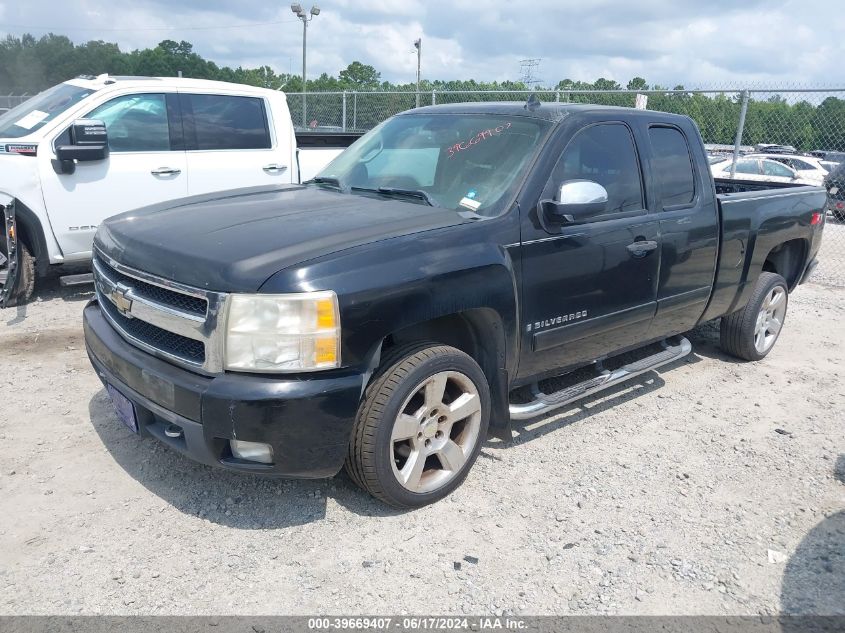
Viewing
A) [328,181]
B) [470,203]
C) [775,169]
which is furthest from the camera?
A: [775,169]

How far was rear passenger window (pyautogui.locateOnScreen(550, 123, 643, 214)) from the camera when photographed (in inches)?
154

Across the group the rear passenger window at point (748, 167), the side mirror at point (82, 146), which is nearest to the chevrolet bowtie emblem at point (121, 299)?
the side mirror at point (82, 146)

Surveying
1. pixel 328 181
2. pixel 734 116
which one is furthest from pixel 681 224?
pixel 734 116

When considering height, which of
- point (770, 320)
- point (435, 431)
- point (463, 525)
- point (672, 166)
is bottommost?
point (463, 525)

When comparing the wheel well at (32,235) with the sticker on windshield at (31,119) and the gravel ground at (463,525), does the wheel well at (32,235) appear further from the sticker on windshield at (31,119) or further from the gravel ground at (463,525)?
the gravel ground at (463,525)

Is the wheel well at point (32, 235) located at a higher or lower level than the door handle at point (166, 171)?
lower

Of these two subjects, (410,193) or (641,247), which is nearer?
(410,193)

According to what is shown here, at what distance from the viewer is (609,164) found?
13.7 feet

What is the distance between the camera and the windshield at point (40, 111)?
256 inches

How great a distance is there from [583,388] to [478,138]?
156 cm

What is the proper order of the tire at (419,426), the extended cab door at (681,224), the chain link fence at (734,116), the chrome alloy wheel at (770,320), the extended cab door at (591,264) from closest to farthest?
the tire at (419,426) → the extended cab door at (591,264) → the extended cab door at (681,224) → the chrome alloy wheel at (770,320) → the chain link fence at (734,116)

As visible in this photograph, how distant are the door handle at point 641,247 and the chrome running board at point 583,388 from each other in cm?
77

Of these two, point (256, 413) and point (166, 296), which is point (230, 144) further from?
point (256, 413)

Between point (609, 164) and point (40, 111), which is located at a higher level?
point (40, 111)
